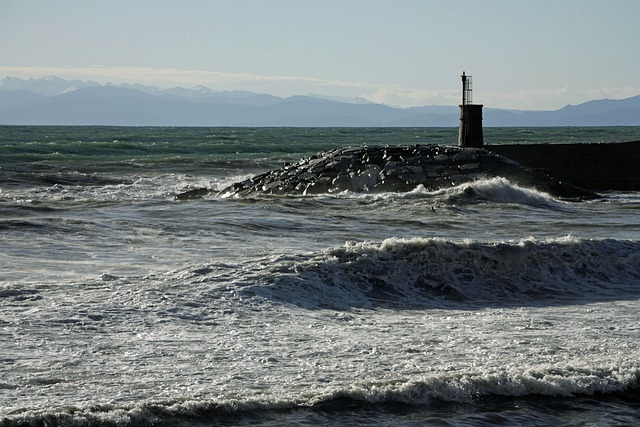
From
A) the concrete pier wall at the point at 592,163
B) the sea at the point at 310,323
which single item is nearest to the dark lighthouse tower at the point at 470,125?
the concrete pier wall at the point at 592,163

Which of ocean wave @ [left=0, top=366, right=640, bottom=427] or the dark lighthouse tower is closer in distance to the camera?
ocean wave @ [left=0, top=366, right=640, bottom=427]

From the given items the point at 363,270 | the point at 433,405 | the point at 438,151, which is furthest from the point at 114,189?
the point at 433,405

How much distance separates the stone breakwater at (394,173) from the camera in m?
25.5

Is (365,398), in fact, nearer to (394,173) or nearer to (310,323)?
(310,323)

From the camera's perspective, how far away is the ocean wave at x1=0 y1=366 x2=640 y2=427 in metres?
6.80

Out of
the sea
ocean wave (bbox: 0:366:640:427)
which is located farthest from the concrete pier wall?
ocean wave (bbox: 0:366:640:427)

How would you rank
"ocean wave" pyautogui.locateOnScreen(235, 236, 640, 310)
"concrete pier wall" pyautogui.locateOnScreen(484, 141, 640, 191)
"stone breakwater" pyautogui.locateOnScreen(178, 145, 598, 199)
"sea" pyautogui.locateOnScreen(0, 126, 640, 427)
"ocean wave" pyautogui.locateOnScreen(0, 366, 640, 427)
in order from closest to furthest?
"ocean wave" pyautogui.locateOnScreen(0, 366, 640, 427) → "sea" pyautogui.locateOnScreen(0, 126, 640, 427) → "ocean wave" pyautogui.locateOnScreen(235, 236, 640, 310) → "stone breakwater" pyautogui.locateOnScreen(178, 145, 598, 199) → "concrete pier wall" pyautogui.locateOnScreen(484, 141, 640, 191)

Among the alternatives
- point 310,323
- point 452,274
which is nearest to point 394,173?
point 452,274

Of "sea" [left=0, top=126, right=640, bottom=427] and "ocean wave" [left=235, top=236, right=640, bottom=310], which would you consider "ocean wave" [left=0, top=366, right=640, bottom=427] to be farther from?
"ocean wave" [left=235, top=236, right=640, bottom=310]

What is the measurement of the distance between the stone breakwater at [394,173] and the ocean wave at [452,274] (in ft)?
36.3

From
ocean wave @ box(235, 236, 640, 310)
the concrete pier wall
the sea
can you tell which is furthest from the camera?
the concrete pier wall

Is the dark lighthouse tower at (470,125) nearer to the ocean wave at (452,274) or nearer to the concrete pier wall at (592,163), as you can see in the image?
the concrete pier wall at (592,163)

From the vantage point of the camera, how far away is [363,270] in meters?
12.5

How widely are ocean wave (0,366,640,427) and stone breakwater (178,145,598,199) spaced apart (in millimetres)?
17038
